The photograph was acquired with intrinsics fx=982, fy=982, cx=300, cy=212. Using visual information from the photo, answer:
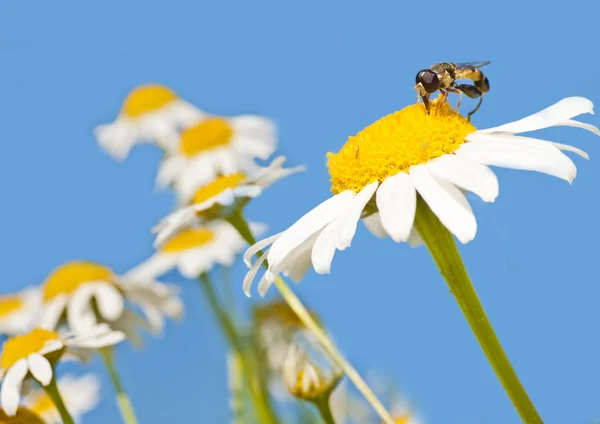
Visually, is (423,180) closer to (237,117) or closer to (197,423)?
(197,423)

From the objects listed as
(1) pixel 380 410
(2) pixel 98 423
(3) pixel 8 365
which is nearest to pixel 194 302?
(2) pixel 98 423

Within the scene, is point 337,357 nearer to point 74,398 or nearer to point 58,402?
point 58,402

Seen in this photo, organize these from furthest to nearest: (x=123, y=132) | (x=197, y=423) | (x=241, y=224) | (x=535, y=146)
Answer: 1. (x=123, y=132)
2. (x=197, y=423)
3. (x=241, y=224)
4. (x=535, y=146)

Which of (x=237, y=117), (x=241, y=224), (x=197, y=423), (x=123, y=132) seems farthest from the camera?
(x=123, y=132)

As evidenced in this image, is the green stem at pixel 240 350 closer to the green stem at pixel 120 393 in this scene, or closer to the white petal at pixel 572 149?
the green stem at pixel 120 393

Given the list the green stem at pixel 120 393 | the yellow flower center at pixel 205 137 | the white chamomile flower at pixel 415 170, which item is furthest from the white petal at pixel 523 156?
the yellow flower center at pixel 205 137

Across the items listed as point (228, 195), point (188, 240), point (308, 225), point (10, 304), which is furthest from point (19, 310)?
point (308, 225)

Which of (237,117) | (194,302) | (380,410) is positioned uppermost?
(237,117)
